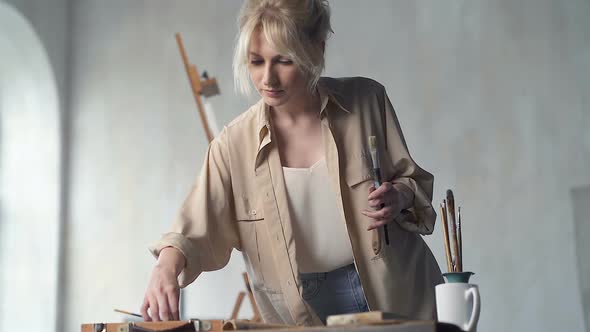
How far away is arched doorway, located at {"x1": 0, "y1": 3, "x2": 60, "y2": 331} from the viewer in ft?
14.5

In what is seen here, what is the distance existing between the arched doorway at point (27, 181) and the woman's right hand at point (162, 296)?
3413mm

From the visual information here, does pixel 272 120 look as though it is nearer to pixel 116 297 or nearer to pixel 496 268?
pixel 496 268

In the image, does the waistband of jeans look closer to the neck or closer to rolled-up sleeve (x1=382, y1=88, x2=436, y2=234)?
rolled-up sleeve (x1=382, y1=88, x2=436, y2=234)

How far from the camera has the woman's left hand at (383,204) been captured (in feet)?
4.46

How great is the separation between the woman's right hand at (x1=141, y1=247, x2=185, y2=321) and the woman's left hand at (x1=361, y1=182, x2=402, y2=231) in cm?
36

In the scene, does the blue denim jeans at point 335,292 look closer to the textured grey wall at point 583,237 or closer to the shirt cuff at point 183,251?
the shirt cuff at point 183,251

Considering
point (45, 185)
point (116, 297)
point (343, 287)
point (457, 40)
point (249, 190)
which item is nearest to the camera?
point (343, 287)

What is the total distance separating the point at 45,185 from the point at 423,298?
3535mm

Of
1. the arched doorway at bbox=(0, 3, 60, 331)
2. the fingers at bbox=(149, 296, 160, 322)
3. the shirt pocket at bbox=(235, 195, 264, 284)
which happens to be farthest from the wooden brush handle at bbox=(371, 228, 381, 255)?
the arched doorway at bbox=(0, 3, 60, 331)

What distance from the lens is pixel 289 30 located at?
1.50 metres

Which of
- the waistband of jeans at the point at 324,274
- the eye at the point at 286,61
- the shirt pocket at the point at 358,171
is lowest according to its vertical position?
the waistband of jeans at the point at 324,274

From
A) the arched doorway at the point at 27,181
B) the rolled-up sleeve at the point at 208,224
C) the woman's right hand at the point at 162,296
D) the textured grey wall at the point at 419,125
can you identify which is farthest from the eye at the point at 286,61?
the arched doorway at the point at 27,181

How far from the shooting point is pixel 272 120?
1.67 m

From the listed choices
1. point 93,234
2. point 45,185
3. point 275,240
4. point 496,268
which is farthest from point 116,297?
point 275,240
